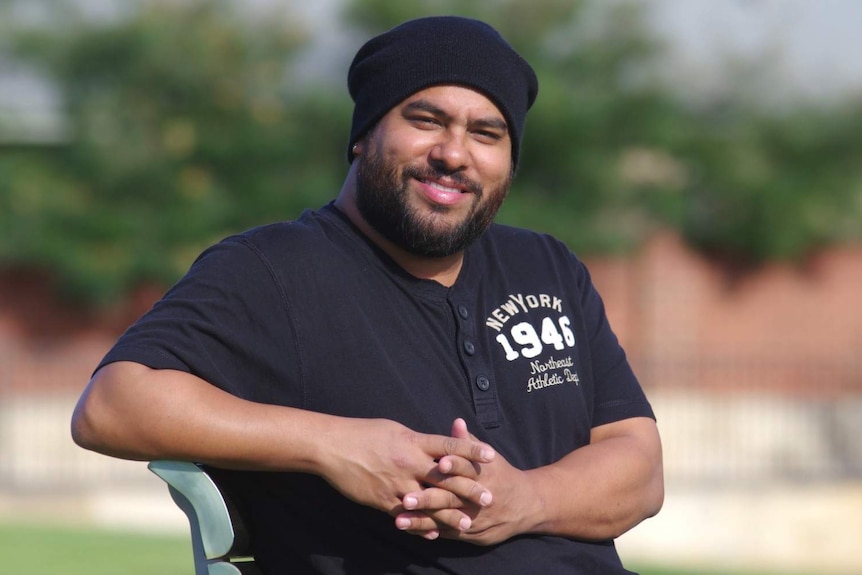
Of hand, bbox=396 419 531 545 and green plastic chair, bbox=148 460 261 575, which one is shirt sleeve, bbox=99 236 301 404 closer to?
green plastic chair, bbox=148 460 261 575

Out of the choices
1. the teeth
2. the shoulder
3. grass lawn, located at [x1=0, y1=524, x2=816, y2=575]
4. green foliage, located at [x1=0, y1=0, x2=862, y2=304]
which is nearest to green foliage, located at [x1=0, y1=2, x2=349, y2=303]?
green foliage, located at [x1=0, y1=0, x2=862, y2=304]

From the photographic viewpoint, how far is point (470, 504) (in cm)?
233

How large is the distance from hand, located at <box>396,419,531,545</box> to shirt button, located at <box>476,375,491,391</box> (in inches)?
7.6

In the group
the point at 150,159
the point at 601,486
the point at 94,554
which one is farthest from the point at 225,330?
the point at 150,159

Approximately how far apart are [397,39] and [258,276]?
58cm

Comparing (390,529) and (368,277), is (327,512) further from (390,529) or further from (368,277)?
(368,277)

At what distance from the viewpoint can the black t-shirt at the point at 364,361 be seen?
241 cm

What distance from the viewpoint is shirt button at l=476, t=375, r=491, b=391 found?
2594 millimetres

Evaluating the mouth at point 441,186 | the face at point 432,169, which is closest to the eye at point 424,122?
the face at point 432,169

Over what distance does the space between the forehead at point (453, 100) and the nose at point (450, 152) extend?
0.15 ft

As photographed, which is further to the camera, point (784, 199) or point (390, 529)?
point (784, 199)

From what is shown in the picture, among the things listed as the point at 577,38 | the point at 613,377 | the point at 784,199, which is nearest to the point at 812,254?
the point at 784,199

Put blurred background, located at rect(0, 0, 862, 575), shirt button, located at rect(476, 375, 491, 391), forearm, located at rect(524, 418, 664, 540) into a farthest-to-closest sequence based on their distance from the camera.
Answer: blurred background, located at rect(0, 0, 862, 575) < shirt button, located at rect(476, 375, 491, 391) < forearm, located at rect(524, 418, 664, 540)

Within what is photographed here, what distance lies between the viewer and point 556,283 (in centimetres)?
288
